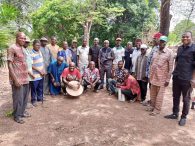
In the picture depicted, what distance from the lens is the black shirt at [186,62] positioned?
5227mm

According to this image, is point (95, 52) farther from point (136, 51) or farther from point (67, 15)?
point (67, 15)

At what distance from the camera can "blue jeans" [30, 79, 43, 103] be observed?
6.46 m

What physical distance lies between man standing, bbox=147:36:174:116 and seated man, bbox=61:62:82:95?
8.03 ft

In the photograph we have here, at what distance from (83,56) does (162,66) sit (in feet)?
10.4

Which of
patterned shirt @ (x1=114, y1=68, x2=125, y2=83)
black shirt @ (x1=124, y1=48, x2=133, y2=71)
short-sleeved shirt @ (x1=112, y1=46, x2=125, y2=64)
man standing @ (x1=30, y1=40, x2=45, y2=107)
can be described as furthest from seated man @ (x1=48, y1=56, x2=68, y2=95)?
black shirt @ (x1=124, y1=48, x2=133, y2=71)

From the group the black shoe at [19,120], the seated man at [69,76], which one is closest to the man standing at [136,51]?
the seated man at [69,76]

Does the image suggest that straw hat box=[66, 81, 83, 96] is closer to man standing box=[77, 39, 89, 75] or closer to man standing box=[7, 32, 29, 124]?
man standing box=[77, 39, 89, 75]

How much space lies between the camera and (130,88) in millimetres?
7184

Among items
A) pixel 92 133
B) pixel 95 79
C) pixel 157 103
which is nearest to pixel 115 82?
pixel 95 79

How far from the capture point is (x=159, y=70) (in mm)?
5906

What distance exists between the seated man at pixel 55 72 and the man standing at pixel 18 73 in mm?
2090

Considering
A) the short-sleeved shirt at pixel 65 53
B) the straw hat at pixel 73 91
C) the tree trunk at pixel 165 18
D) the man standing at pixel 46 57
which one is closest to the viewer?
the man standing at pixel 46 57

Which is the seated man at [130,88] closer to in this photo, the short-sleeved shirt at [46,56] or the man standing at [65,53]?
the man standing at [65,53]

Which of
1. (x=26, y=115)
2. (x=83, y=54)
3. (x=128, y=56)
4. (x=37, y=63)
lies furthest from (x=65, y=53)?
(x=26, y=115)
